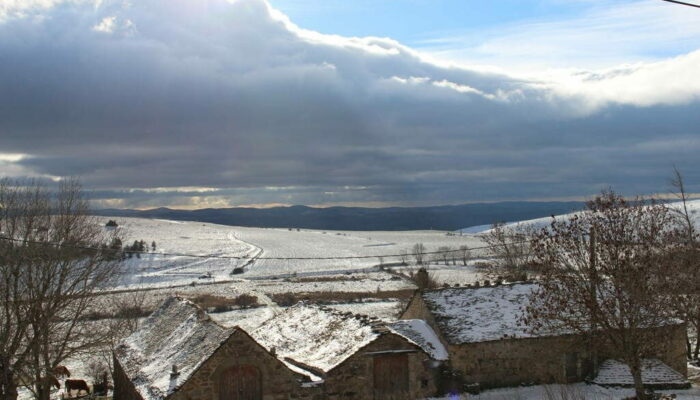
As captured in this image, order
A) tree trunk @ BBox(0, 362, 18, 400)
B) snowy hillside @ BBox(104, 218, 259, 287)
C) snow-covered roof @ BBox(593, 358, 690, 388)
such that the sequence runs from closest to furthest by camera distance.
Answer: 1. tree trunk @ BBox(0, 362, 18, 400)
2. snow-covered roof @ BBox(593, 358, 690, 388)
3. snowy hillside @ BBox(104, 218, 259, 287)

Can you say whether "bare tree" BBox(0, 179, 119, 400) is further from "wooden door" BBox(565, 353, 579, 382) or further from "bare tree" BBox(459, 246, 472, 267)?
"bare tree" BBox(459, 246, 472, 267)

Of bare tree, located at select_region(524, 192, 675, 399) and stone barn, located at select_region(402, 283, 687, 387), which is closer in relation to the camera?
bare tree, located at select_region(524, 192, 675, 399)

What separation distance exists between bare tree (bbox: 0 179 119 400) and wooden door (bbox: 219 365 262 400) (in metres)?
10.8

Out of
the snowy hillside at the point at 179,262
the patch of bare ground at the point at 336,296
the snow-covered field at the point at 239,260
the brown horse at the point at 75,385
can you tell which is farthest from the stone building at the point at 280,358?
the snow-covered field at the point at 239,260

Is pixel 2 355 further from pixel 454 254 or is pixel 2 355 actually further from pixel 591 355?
pixel 454 254

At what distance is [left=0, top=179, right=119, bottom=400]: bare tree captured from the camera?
28.8 meters

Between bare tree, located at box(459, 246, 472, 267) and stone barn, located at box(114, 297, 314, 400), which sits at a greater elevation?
stone barn, located at box(114, 297, 314, 400)

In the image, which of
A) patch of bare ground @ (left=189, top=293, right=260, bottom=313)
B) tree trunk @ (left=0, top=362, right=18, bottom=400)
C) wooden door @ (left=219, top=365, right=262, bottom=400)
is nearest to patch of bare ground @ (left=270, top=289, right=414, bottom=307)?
patch of bare ground @ (left=189, top=293, right=260, bottom=313)

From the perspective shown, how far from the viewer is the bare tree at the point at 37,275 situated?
28750 millimetres

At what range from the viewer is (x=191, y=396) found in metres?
23.0

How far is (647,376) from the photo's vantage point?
30453 mm

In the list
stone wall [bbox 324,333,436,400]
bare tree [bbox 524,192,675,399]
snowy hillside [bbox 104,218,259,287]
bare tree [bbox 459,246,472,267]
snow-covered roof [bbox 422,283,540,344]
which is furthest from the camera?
bare tree [bbox 459,246,472,267]

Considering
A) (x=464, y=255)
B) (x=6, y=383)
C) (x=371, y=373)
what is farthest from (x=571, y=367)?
(x=464, y=255)

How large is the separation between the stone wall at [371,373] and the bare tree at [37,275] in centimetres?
1293
